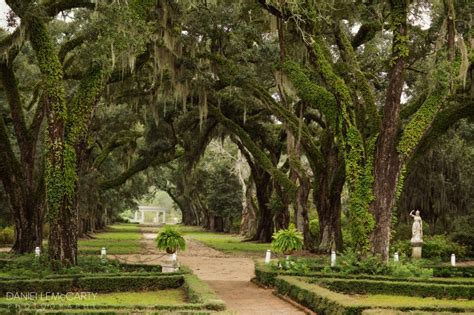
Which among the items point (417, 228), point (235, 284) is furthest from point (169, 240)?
point (417, 228)

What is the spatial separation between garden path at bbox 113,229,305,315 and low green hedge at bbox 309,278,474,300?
1403 mm

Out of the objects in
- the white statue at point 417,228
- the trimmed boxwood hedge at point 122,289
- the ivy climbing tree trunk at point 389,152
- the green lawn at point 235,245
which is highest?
the ivy climbing tree trunk at point 389,152

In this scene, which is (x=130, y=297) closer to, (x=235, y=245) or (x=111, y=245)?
(x=111, y=245)

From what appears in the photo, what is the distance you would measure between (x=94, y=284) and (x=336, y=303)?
5.38 meters

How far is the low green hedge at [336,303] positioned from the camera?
876cm


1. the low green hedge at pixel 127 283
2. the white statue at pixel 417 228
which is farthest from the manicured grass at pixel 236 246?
the low green hedge at pixel 127 283

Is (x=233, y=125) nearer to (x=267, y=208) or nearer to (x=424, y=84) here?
(x=424, y=84)

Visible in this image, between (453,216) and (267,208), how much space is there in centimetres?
973

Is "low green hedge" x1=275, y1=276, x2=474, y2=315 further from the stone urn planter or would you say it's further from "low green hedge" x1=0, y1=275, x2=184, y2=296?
the stone urn planter

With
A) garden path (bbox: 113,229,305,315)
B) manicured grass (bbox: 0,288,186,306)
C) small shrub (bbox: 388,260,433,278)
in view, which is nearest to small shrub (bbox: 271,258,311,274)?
garden path (bbox: 113,229,305,315)

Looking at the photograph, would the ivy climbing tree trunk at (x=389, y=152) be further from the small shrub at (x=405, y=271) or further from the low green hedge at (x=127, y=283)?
the low green hedge at (x=127, y=283)

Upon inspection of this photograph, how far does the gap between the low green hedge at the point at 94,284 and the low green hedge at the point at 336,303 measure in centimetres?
241

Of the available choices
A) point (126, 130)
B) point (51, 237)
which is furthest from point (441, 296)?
point (126, 130)

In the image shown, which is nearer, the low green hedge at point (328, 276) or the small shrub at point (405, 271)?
the low green hedge at point (328, 276)
